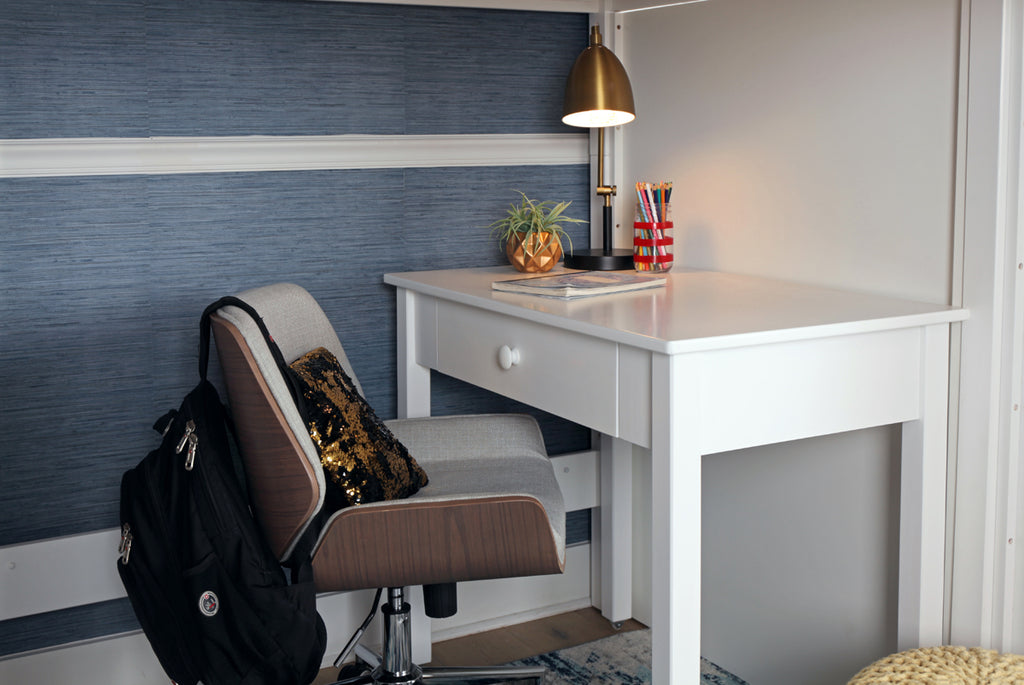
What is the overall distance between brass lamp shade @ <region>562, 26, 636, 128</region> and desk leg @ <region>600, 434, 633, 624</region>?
75cm

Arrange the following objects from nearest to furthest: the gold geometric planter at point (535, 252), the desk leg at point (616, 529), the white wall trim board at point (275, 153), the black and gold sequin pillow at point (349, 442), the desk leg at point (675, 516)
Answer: the desk leg at point (675, 516)
the black and gold sequin pillow at point (349, 442)
the white wall trim board at point (275, 153)
the gold geometric planter at point (535, 252)
the desk leg at point (616, 529)

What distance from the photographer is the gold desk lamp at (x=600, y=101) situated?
6.83ft

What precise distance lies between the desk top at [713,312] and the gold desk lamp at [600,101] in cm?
21

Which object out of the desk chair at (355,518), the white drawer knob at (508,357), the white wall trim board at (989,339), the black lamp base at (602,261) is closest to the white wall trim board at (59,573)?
the desk chair at (355,518)

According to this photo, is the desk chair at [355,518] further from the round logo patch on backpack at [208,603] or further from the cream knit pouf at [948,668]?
the cream knit pouf at [948,668]

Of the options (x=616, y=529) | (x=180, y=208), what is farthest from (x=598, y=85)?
(x=616, y=529)

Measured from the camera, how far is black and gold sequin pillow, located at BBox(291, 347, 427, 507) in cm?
162

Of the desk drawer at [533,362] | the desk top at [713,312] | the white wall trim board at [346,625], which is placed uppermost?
the desk top at [713,312]

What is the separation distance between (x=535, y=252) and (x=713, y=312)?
590mm

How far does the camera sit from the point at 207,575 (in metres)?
1.40

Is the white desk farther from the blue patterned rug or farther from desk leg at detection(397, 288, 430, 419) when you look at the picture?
the blue patterned rug

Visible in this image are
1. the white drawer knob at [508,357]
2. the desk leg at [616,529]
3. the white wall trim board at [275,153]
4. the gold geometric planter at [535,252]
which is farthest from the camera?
the desk leg at [616,529]

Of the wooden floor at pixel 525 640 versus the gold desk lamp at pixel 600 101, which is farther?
the wooden floor at pixel 525 640

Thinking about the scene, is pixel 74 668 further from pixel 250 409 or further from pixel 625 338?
pixel 625 338
